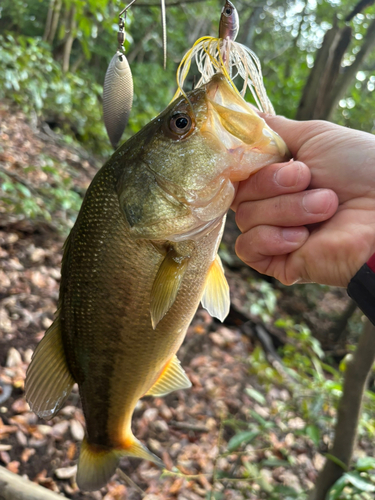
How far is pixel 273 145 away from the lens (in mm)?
1260

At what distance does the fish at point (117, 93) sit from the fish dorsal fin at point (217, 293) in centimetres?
Result: 64

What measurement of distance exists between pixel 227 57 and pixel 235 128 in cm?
28

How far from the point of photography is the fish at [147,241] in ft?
4.05

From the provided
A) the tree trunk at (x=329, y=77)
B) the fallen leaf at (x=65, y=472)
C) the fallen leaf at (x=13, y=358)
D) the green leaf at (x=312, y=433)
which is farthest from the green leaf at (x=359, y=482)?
the tree trunk at (x=329, y=77)

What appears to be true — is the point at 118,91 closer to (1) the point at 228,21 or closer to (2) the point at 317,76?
(1) the point at 228,21

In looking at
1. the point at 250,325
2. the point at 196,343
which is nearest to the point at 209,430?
the point at 196,343

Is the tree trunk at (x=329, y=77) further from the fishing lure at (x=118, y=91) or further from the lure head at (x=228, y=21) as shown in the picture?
the fishing lure at (x=118, y=91)

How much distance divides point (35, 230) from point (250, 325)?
3063mm

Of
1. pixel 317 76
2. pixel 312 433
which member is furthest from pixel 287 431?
pixel 317 76

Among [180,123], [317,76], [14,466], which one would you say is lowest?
[14,466]

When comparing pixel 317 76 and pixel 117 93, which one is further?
pixel 317 76

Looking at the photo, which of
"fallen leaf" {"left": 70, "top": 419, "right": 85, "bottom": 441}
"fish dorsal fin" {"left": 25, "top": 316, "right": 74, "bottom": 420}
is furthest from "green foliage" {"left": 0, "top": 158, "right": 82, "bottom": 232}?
"fish dorsal fin" {"left": 25, "top": 316, "right": 74, "bottom": 420}

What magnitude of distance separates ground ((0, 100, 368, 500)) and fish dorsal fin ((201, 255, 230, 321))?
1417mm

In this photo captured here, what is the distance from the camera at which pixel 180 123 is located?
1.24 meters
